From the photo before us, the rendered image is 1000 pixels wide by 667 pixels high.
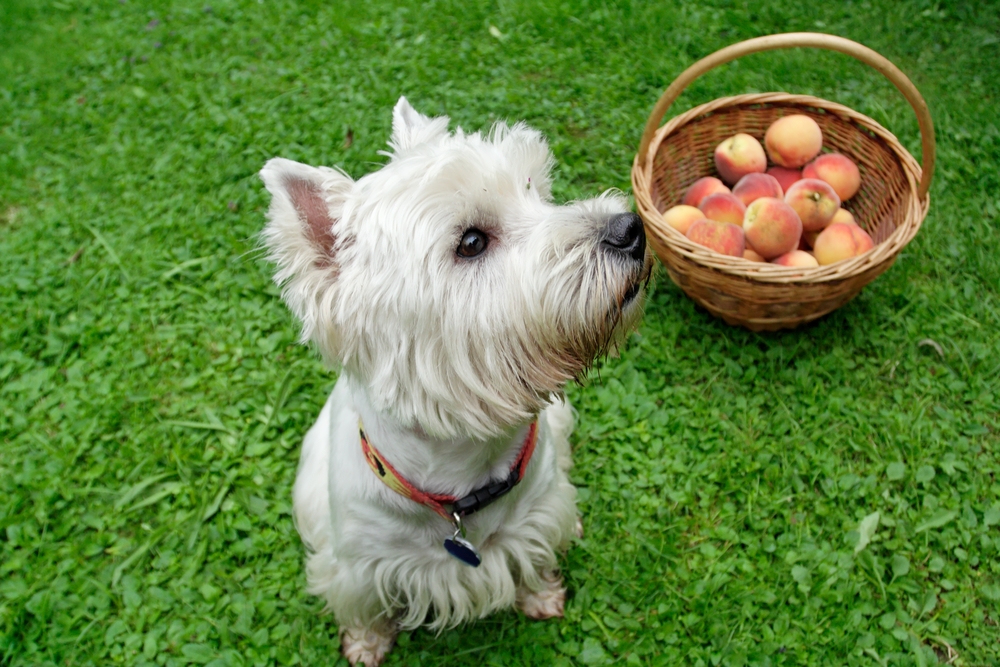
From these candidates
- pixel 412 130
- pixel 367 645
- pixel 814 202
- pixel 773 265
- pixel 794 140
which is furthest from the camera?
pixel 794 140

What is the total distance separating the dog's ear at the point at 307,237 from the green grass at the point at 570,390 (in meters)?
1.75

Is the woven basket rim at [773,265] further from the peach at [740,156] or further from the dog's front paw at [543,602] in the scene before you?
the dog's front paw at [543,602]

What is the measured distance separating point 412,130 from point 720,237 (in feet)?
5.87

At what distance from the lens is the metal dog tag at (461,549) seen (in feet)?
7.68

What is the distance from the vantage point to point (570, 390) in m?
3.68

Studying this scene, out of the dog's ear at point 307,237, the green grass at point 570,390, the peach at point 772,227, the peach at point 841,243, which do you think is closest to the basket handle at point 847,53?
the peach at point 841,243

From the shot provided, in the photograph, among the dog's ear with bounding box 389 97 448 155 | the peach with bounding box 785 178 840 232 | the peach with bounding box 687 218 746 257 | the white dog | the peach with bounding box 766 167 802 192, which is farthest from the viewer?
the peach with bounding box 766 167 802 192

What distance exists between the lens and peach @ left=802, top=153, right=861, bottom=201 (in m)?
3.80

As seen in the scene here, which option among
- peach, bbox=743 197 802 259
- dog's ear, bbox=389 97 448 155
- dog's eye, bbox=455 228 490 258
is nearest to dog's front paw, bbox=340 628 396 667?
dog's eye, bbox=455 228 490 258

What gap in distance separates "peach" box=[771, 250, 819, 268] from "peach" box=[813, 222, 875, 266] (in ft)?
0.20

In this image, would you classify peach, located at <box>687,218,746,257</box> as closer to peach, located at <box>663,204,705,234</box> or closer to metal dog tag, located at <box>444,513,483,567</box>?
peach, located at <box>663,204,705,234</box>

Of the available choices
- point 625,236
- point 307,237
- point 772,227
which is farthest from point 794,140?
point 307,237

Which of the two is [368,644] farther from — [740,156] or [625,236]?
[740,156]

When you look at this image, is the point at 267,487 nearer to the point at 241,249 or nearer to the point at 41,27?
the point at 241,249
